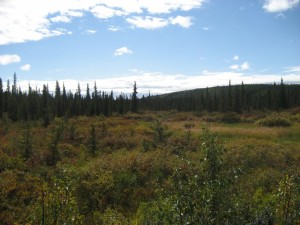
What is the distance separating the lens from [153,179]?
59.6 ft

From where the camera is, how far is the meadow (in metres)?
6.26

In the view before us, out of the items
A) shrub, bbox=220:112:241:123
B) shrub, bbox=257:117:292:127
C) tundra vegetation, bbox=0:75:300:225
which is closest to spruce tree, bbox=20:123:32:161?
tundra vegetation, bbox=0:75:300:225

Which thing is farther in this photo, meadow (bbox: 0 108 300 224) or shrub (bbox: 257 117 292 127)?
shrub (bbox: 257 117 292 127)

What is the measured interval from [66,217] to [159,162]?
13241mm

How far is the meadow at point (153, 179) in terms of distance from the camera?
20.5 ft

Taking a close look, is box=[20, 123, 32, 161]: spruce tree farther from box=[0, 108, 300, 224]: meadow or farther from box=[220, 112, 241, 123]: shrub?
box=[220, 112, 241, 123]: shrub

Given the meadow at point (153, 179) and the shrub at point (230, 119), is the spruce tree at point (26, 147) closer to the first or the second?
the meadow at point (153, 179)

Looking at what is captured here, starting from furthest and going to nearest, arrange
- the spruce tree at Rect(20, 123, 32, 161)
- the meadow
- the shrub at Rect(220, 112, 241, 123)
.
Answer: the shrub at Rect(220, 112, 241, 123) → the spruce tree at Rect(20, 123, 32, 161) → the meadow

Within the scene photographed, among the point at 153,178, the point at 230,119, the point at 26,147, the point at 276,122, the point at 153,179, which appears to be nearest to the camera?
the point at 153,179

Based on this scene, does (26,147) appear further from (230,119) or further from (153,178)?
(230,119)

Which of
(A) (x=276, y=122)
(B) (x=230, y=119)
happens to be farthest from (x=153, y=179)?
(B) (x=230, y=119)

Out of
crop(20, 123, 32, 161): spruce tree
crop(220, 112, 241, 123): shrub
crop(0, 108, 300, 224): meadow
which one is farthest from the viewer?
crop(220, 112, 241, 123): shrub

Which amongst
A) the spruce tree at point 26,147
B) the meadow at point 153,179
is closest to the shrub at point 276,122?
the meadow at point 153,179

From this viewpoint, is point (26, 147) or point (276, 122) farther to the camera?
point (276, 122)
